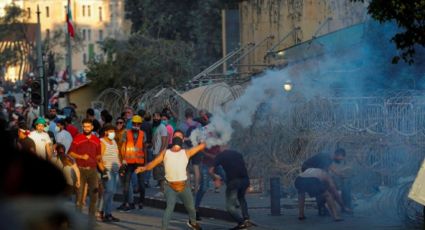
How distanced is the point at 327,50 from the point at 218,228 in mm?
12232

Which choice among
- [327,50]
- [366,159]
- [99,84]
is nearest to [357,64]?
[327,50]

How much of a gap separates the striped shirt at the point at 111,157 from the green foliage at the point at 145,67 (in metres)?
23.3

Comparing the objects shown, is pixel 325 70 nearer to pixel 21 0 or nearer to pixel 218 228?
pixel 218 228

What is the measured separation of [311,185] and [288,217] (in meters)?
0.87

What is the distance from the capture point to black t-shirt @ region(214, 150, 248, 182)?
1480 centimetres

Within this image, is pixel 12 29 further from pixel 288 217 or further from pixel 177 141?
pixel 177 141

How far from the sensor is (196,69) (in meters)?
45.7

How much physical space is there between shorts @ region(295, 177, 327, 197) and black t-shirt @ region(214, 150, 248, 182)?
49.8 inches

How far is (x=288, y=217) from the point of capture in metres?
16.4

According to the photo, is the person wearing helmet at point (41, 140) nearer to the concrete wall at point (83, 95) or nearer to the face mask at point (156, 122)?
the face mask at point (156, 122)

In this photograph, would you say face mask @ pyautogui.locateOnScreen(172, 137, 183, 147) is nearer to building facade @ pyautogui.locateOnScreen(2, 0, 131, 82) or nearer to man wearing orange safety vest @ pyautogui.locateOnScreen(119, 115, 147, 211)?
man wearing orange safety vest @ pyautogui.locateOnScreen(119, 115, 147, 211)

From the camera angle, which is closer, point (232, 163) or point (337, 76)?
point (232, 163)

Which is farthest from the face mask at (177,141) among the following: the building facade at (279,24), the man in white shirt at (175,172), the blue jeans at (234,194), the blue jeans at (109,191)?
the building facade at (279,24)

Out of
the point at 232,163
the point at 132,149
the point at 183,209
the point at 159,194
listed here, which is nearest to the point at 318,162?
the point at 232,163
